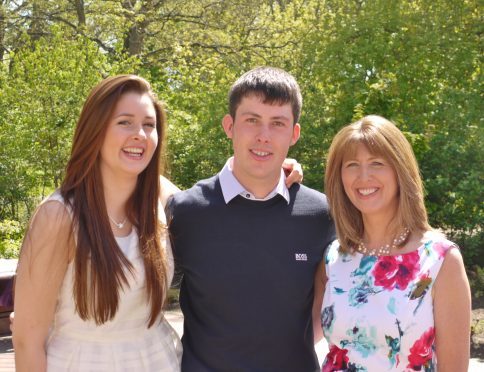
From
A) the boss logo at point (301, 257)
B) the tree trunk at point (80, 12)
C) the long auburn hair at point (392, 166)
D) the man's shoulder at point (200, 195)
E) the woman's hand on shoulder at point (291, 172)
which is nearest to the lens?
the long auburn hair at point (392, 166)

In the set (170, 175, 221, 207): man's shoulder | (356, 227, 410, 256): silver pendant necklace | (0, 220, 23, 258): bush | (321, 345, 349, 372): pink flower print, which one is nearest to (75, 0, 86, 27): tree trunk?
(0, 220, 23, 258): bush

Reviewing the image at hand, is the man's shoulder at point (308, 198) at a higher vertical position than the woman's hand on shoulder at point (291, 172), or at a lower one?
lower

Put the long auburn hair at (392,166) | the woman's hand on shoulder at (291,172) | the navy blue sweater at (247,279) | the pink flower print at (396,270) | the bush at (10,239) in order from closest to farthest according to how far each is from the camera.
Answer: the pink flower print at (396,270) < the long auburn hair at (392,166) < the navy blue sweater at (247,279) < the woman's hand on shoulder at (291,172) < the bush at (10,239)

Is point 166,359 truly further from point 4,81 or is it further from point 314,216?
point 4,81

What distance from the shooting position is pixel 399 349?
2986 mm

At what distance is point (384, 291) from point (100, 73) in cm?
956

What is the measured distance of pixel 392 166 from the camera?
10.5 ft

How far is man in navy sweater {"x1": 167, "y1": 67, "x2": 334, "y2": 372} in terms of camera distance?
10.8 ft

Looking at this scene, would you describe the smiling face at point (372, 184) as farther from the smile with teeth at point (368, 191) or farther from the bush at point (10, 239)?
the bush at point (10, 239)

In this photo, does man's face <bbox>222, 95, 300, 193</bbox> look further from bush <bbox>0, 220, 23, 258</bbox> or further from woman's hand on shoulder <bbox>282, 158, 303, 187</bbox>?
bush <bbox>0, 220, 23, 258</bbox>

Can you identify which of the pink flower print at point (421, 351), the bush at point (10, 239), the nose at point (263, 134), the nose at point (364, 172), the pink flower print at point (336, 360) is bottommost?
the bush at point (10, 239)

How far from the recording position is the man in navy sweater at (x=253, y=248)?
3.30 m

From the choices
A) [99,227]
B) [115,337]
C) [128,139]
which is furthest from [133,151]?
[115,337]

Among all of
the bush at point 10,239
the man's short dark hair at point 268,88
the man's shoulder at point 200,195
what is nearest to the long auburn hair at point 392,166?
the man's short dark hair at point 268,88
